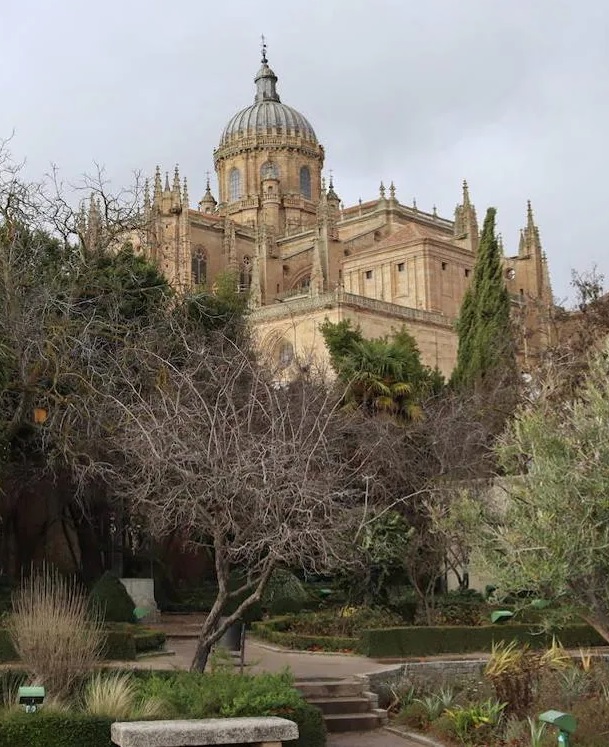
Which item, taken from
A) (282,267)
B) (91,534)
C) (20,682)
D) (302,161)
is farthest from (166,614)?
(302,161)

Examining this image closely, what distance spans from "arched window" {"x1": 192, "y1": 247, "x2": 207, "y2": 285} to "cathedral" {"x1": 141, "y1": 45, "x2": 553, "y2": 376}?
0.09 m

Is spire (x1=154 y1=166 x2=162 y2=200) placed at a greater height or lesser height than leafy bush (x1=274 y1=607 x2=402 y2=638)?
greater

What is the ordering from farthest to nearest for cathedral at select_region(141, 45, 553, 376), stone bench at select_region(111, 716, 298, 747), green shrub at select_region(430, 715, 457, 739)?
cathedral at select_region(141, 45, 553, 376)
green shrub at select_region(430, 715, 457, 739)
stone bench at select_region(111, 716, 298, 747)

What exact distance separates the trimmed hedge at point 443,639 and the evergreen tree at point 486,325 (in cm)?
1291

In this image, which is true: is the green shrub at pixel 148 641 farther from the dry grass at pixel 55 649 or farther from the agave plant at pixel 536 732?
the agave plant at pixel 536 732

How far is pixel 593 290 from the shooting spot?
1283 inches

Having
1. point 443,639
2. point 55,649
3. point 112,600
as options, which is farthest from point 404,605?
point 55,649

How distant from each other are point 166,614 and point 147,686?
1311cm

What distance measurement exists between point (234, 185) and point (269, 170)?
2.95m

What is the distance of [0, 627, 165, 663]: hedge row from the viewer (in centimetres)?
1416

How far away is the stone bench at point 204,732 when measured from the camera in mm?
8797

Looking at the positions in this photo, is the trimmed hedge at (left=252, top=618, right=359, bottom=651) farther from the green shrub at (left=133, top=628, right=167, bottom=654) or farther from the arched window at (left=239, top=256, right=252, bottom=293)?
the arched window at (left=239, top=256, right=252, bottom=293)

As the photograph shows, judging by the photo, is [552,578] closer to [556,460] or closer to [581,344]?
[556,460]

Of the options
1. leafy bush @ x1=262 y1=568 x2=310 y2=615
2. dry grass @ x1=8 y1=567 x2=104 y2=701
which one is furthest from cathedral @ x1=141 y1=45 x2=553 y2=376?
dry grass @ x1=8 y1=567 x2=104 y2=701
